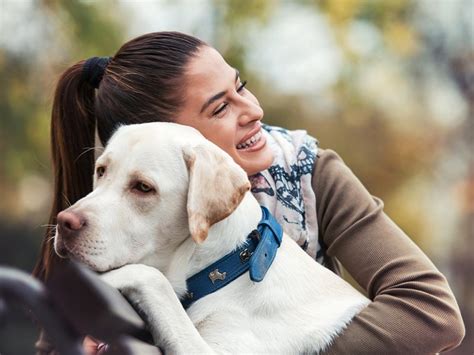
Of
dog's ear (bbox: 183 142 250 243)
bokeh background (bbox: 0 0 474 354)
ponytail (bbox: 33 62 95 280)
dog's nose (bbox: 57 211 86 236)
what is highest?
dog's ear (bbox: 183 142 250 243)

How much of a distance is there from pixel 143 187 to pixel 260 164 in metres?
0.50

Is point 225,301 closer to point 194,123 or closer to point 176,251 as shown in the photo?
point 176,251

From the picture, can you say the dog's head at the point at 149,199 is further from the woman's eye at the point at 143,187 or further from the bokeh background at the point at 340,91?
the bokeh background at the point at 340,91

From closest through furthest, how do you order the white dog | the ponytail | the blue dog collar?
the white dog
the blue dog collar
the ponytail

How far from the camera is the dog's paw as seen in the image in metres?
1.96

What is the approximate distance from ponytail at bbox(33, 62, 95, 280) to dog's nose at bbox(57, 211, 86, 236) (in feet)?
2.61

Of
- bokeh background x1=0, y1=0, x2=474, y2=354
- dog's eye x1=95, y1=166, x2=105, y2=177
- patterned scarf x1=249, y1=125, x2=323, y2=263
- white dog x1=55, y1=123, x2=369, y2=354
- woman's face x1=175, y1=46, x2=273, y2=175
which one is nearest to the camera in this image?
white dog x1=55, y1=123, x2=369, y2=354

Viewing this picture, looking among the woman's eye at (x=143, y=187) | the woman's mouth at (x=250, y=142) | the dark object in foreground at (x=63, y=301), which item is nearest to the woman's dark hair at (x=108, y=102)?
the woman's mouth at (x=250, y=142)

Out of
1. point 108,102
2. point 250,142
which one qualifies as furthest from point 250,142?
point 108,102

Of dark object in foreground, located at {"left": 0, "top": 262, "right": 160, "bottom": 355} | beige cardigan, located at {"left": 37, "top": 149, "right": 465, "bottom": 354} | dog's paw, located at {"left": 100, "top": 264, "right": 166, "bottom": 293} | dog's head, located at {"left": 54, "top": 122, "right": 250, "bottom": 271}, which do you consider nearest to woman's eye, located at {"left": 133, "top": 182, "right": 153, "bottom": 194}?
dog's head, located at {"left": 54, "top": 122, "right": 250, "bottom": 271}

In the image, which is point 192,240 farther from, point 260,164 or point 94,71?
point 94,71

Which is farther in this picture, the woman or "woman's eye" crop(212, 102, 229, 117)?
"woman's eye" crop(212, 102, 229, 117)

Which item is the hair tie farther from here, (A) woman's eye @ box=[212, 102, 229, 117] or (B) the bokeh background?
(B) the bokeh background

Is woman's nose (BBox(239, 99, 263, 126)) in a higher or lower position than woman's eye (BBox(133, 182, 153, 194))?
higher
